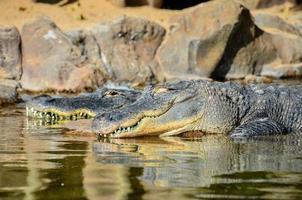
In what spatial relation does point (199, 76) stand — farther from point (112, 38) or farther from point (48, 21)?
point (48, 21)

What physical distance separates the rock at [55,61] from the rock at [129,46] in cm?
36

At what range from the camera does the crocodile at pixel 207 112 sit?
24.0ft


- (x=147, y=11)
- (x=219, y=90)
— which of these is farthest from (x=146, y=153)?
(x=147, y=11)

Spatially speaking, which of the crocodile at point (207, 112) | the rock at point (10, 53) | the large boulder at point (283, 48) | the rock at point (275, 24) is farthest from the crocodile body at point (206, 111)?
the rock at point (275, 24)

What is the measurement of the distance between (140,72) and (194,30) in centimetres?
180

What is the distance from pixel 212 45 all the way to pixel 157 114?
9646mm

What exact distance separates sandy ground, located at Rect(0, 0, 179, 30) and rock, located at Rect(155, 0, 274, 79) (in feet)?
4.49

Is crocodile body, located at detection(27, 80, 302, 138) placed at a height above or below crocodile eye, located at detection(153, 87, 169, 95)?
below

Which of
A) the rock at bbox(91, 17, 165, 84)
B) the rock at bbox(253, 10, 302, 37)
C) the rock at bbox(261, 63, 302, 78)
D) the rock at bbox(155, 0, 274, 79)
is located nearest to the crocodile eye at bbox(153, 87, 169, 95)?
the rock at bbox(91, 17, 165, 84)

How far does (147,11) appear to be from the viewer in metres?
19.9

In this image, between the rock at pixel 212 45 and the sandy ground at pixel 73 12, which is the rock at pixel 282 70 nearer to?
the rock at pixel 212 45

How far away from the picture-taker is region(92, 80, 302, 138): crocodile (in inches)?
288

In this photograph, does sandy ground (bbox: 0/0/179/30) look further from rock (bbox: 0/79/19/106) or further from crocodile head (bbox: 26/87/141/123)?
crocodile head (bbox: 26/87/141/123)

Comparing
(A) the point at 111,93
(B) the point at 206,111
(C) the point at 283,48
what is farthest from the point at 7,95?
(C) the point at 283,48
